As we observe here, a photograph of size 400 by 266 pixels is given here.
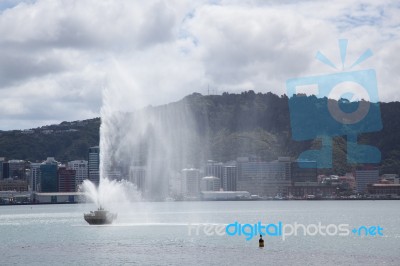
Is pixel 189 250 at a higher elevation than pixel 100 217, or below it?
below

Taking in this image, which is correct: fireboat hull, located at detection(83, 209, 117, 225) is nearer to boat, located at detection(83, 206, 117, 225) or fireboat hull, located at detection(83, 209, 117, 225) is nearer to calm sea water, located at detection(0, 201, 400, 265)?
boat, located at detection(83, 206, 117, 225)

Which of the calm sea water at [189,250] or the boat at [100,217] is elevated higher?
the boat at [100,217]

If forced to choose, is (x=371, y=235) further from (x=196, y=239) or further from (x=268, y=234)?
(x=196, y=239)

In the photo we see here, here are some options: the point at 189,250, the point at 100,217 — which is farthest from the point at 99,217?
the point at 189,250

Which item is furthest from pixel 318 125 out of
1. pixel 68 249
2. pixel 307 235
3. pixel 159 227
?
pixel 68 249

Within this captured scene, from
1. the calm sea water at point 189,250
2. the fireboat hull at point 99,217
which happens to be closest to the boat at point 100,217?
the fireboat hull at point 99,217

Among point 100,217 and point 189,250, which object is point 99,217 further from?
point 189,250

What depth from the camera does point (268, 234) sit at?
2539 inches

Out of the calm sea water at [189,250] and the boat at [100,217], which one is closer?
the calm sea water at [189,250]

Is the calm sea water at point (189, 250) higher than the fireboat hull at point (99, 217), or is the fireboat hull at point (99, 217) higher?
the fireboat hull at point (99, 217)

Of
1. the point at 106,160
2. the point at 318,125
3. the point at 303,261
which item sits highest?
the point at 318,125

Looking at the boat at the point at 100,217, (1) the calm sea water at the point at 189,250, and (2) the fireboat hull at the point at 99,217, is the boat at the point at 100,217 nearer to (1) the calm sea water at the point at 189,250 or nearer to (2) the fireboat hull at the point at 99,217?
(2) the fireboat hull at the point at 99,217

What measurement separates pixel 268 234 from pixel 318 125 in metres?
114

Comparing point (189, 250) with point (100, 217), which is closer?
point (189, 250)
